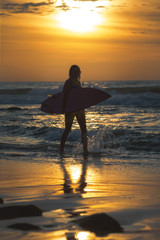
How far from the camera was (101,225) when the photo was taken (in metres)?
2.70

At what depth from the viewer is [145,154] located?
701cm

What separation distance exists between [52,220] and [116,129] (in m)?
7.30

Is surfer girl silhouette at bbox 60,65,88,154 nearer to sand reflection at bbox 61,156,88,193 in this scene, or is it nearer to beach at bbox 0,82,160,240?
beach at bbox 0,82,160,240

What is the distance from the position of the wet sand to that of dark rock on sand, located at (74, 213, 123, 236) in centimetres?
5

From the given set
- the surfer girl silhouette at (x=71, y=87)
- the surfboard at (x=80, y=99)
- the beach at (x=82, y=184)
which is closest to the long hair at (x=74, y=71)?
the surfer girl silhouette at (x=71, y=87)

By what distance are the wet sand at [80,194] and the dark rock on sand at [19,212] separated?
7 centimetres

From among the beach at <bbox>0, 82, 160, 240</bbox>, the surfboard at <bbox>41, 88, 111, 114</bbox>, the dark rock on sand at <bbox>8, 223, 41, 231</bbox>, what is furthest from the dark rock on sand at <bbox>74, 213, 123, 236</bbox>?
the surfboard at <bbox>41, 88, 111, 114</bbox>

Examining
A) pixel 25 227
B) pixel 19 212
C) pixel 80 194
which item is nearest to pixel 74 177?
pixel 80 194

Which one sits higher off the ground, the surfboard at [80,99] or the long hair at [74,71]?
the long hair at [74,71]

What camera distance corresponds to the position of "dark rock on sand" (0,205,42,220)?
117 inches

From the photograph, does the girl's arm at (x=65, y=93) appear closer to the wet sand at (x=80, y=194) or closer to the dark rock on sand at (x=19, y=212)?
the wet sand at (x=80, y=194)

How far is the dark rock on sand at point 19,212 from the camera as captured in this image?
2979 mm

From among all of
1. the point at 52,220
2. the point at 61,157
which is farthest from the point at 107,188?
the point at 61,157

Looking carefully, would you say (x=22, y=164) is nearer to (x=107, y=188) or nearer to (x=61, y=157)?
(x=61, y=157)
